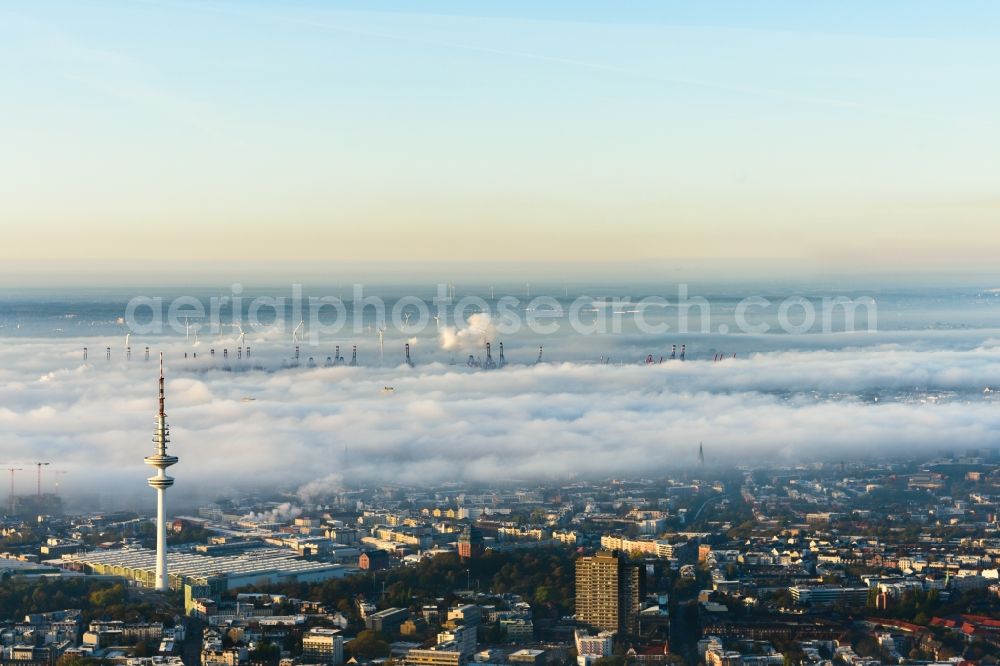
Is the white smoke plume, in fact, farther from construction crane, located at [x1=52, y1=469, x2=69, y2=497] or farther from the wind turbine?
construction crane, located at [x1=52, y1=469, x2=69, y2=497]

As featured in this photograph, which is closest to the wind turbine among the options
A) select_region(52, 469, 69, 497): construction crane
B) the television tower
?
select_region(52, 469, 69, 497): construction crane

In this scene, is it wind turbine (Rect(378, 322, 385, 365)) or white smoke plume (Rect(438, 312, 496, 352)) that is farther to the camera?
white smoke plume (Rect(438, 312, 496, 352))

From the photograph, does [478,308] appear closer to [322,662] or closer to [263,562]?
[263,562]

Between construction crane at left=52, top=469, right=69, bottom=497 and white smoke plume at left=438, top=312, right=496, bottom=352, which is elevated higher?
white smoke plume at left=438, top=312, right=496, bottom=352

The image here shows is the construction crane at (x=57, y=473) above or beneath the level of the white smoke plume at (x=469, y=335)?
beneath

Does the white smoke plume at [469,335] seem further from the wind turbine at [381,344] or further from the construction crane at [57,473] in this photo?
the construction crane at [57,473]

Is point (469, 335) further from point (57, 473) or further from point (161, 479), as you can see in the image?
point (161, 479)

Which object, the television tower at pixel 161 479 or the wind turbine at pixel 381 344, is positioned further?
the wind turbine at pixel 381 344

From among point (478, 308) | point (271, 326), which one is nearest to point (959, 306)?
point (478, 308)

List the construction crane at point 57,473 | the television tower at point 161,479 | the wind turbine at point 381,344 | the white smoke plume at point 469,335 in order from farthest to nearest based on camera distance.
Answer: the white smoke plume at point 469,335 < the wind turbine at point 381,344 < the construction crane at point 57,473 < the television tower at point 161,479

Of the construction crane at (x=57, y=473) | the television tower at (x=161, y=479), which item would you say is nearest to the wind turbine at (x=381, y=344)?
the construction crane at (x=57, y=473)

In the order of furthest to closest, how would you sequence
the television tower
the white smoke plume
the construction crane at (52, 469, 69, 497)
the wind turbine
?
the white smoke plume, the wind turbine, the construction crane at (52, 469, 69, 497), the television tower
